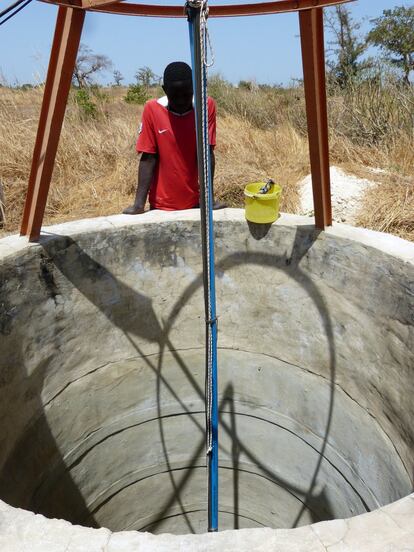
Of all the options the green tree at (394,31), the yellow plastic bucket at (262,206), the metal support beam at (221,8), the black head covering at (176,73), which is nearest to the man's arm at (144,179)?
the black head covering at (176,73)

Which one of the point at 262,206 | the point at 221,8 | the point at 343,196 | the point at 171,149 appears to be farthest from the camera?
the point at 343,196

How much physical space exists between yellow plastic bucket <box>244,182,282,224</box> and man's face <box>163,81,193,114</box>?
0.53 meters

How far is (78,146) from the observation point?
5176mm

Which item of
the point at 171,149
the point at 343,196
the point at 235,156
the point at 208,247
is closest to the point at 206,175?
the point at 208,247

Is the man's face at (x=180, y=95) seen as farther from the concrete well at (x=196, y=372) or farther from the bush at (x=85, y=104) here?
the bush at (x=85, y=104)

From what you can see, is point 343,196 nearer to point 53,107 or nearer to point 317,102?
point 317,102

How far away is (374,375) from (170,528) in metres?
1.85

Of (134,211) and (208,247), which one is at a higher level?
(134,211)

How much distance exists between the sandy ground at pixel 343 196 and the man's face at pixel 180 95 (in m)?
1.97

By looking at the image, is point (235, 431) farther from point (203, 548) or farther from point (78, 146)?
point (78, 146)

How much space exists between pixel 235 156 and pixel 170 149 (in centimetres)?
302

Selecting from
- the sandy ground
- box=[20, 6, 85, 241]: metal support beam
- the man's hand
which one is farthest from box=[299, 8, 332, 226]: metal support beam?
the sandy ground

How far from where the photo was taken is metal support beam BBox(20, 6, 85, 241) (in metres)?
1.62

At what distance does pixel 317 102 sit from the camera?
1.89 m
